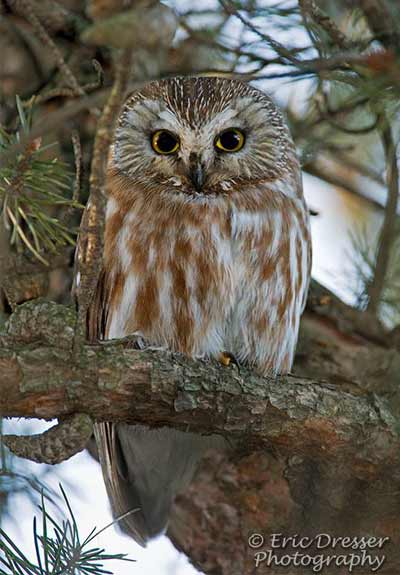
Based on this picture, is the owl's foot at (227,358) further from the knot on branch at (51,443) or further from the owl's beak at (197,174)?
the knot on branch at (51,443)

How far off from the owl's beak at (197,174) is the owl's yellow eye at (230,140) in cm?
17

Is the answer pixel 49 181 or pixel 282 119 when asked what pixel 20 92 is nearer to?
pixel 282 119

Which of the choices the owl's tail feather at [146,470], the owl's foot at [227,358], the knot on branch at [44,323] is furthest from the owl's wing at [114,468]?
the knot on branch at [44,323]

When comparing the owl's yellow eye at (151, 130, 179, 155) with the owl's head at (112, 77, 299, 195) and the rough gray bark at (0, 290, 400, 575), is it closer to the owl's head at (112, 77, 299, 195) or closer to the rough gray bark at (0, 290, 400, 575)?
the owl's head at (112, 77, 299, 195)

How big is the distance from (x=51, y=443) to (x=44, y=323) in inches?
13.6

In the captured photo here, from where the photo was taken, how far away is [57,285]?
450 centimetres

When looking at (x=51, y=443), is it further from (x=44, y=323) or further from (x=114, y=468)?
(x=114, y=468)

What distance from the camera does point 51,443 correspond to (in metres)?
2.74

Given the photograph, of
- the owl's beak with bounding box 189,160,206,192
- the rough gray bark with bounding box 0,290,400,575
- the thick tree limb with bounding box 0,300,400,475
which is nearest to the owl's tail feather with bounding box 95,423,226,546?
the rough gray bark with bounding box 0,290,400,575

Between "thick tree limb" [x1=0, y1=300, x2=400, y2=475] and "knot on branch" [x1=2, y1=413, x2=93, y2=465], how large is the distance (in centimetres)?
8

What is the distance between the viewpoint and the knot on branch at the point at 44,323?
9.01 feet

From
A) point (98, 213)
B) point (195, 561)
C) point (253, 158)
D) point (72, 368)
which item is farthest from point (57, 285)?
point (98, 213)

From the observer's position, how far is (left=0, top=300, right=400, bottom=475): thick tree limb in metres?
2.77

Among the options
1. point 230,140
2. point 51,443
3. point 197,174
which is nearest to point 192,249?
point 197,174
